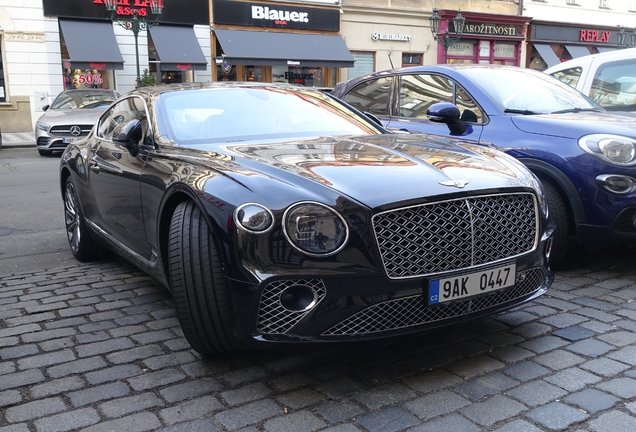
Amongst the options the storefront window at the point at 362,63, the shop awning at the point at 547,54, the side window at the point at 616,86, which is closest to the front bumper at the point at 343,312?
the side window at the point at 616,86

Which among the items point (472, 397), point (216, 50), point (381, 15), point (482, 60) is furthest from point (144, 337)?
point (482, 60)

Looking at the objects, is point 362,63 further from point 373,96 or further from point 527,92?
point 527,92

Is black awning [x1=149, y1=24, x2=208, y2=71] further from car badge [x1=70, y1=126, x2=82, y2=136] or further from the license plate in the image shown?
the license plate

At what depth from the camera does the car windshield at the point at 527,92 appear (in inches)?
212

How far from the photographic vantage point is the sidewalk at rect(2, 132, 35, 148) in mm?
18359

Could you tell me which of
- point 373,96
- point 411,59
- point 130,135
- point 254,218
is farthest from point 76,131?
point 411,59

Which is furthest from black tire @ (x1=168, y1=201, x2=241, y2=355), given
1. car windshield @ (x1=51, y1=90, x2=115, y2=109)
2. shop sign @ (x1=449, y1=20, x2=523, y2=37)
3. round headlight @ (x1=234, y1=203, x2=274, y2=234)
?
shop sign @ (x1=449, y1=20, x2=523, y2=37)

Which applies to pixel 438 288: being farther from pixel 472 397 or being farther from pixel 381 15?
pixel 381 15

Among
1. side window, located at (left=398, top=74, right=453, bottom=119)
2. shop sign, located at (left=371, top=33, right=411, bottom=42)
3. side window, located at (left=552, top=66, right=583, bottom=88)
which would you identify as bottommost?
side window, located at (left=398, top=74, right=453, bottom=119)

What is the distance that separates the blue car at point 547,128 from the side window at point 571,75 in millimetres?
1247

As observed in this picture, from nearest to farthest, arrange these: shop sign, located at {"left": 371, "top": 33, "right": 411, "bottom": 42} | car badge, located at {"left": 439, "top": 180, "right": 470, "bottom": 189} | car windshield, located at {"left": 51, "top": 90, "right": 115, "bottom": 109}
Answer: car badge, located at {"left": 439, "top": 180, "right": 470, "bottom": 189} < car windshield, located at {"left": 51, "top": 90, "right": 115, "bottom": 109} < shop sign, located at {"left": 371, "top": 33, "right": 411, "bottom": 42}

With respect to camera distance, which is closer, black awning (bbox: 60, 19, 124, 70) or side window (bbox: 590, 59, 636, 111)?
side window (bbox: 590, 59, 636, 111)

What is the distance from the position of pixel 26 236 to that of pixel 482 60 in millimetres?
26760

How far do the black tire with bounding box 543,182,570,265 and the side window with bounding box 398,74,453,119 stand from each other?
60.0 inches
